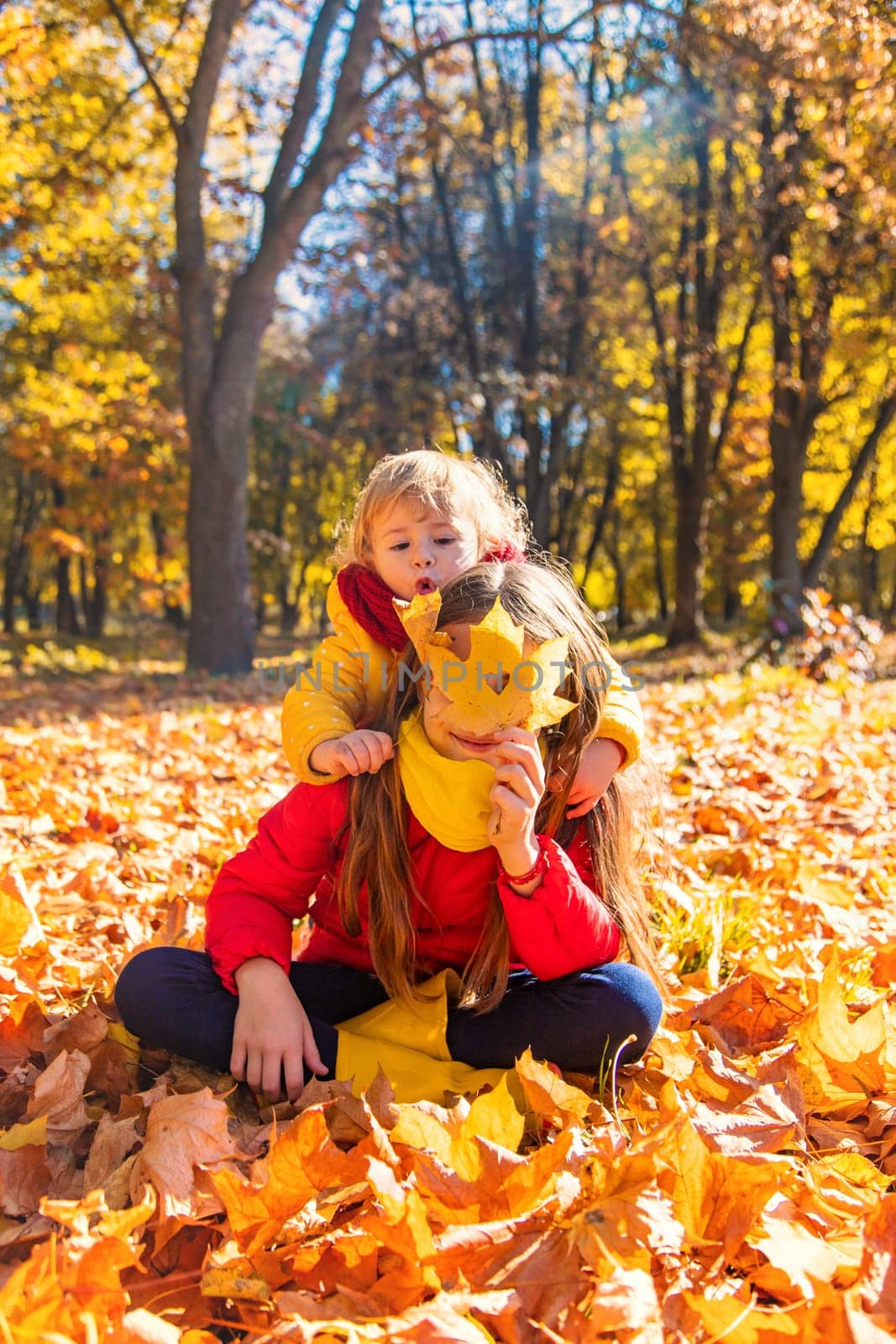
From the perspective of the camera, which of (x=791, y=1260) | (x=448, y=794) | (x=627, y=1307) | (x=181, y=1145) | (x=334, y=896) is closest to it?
(x=627, y=1307)

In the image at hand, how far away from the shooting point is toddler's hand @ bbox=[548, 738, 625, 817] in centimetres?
191

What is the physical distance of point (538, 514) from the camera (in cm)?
1248

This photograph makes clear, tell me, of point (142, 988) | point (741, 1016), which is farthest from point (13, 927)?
point (741, 1016)

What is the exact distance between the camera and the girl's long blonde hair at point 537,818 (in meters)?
1.85

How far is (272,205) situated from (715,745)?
6.64 m

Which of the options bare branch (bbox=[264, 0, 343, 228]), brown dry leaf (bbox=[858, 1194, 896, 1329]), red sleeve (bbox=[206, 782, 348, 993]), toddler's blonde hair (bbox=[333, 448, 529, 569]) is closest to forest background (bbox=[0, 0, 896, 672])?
bare branch (bbox=[264, 0, 343, 228])

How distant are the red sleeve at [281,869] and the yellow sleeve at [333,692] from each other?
0.06 meters

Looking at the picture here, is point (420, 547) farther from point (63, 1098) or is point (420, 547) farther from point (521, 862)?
point (63, 1098)

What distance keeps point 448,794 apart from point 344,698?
0.51 m

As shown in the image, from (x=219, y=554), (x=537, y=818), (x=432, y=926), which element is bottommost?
(x=432, y=926)

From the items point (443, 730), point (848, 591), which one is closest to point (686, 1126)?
point (443, 730)

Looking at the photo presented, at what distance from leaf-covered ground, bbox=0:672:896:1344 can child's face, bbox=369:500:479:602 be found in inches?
39.8

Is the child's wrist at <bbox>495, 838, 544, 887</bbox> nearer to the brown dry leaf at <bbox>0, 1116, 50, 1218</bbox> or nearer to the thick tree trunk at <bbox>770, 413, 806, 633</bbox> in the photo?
the brown dry leaf at <bbox>0, 1116, 50, 1218</bbox>

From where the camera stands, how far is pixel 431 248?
1404cm
